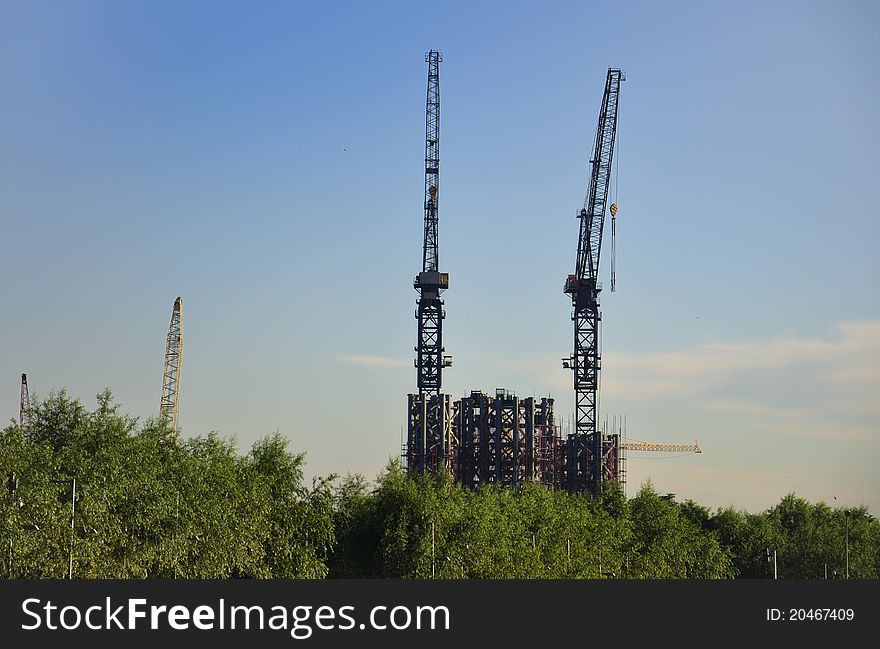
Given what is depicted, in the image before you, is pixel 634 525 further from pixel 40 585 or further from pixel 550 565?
pixel 40 585

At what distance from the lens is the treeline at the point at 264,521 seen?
77.1 metres

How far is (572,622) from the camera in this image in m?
56.5

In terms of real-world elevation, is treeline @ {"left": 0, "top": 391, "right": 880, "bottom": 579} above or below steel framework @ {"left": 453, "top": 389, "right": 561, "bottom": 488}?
below

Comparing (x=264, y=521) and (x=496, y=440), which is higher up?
(x=496, y=440)

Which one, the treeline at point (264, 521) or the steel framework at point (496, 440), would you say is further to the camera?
the steel framework at point (496, 440)

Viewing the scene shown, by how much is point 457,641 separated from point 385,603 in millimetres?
3129

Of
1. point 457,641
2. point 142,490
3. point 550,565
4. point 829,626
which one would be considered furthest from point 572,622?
point 550,565

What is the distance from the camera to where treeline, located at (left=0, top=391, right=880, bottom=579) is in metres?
77.1

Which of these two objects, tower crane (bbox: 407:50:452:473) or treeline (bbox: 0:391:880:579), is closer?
treeline (bbox: 0:391:880:579)

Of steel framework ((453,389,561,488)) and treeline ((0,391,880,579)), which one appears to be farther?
steel framework ((453,389,561,488))

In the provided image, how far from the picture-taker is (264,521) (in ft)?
322

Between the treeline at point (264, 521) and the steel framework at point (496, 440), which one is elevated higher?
the steel framework at point (496, 440)

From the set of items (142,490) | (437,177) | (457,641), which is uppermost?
(437,177)

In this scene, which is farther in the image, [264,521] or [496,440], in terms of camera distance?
[496,440]
